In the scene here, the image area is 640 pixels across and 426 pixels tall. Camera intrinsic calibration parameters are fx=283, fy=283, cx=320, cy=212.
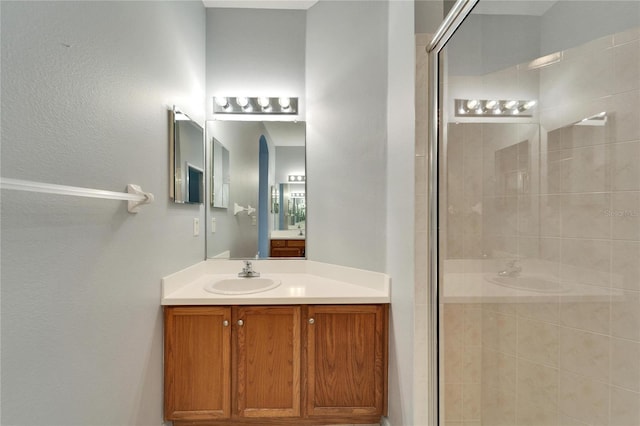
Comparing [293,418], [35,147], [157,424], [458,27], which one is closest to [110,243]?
[35,147]

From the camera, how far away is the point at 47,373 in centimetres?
82

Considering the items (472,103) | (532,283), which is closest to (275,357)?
(532,283)

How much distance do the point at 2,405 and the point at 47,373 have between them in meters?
0.12

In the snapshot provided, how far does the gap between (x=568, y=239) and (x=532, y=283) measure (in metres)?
0.19

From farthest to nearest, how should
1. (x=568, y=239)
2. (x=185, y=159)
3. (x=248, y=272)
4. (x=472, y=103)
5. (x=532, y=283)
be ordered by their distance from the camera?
(x=248, y=272) < (x=185, y=159) < (x=472, y=103) < (x=532, y=283) < (x=568, y=239)

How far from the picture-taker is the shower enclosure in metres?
0.71

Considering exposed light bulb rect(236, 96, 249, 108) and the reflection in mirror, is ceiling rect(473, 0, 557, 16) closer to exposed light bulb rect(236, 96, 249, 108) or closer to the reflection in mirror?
exposed light bulb rect(236, 96, 249, 108)

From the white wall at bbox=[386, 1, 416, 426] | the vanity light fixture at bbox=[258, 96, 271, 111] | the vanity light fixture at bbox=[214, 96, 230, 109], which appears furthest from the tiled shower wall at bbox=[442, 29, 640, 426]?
the vanity light fixture at bbox=[214, 96, 230, 109]

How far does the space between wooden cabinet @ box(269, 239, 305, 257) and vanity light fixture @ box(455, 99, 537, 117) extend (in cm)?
137

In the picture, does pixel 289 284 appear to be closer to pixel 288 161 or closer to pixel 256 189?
pixel 256 189

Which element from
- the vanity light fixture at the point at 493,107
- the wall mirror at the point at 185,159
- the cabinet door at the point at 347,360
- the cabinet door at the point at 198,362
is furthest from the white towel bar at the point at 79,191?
the vanity light fixture at the point at 493,107

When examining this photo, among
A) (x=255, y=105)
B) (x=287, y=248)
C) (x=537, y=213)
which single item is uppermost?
(x=255, y=105)

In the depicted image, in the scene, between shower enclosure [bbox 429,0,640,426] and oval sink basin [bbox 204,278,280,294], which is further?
oval sink basin [bbox 204,278,280,294]

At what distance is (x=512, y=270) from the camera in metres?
0.98
